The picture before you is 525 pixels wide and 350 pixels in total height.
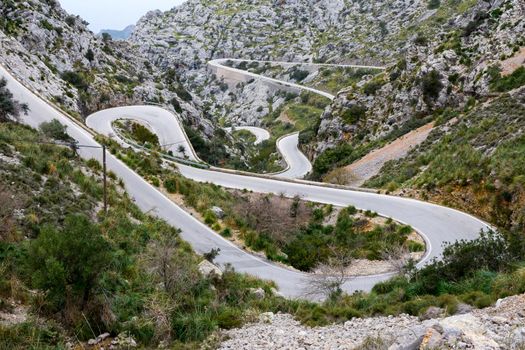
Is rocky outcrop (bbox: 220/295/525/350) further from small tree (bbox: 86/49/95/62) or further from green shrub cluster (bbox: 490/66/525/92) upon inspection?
small tree (bbox: 86/49/95/62)

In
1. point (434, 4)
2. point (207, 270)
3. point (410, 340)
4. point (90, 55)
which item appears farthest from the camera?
point (434, 4)

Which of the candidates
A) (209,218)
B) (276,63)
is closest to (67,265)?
(209,218)

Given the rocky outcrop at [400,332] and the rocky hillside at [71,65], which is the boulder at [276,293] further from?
the rocky hillside at [71,65]

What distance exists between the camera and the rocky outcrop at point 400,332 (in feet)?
19.6

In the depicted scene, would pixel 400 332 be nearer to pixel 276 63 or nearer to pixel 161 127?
pixel 161 127

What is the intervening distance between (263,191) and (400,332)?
2165 cm

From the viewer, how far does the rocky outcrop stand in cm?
597

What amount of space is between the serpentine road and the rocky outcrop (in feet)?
17.9

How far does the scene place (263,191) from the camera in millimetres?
29109

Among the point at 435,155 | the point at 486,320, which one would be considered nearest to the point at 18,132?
the point at 486,320

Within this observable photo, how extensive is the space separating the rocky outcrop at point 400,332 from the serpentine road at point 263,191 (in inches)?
215

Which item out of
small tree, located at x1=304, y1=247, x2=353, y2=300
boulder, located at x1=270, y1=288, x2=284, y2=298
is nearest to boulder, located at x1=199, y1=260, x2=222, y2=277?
boulder, located at x1=270, y1=288, x2=284, y2=298

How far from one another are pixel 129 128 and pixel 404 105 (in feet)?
84.8

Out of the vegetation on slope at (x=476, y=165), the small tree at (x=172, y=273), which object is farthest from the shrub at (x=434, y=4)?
the small tree at (x=172, y=273)
